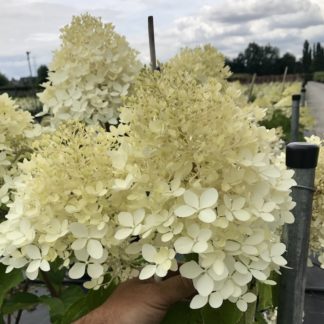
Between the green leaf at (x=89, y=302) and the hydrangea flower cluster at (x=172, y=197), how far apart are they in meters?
0.17

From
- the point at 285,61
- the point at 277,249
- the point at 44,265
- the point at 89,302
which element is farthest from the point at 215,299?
the point at 285,61

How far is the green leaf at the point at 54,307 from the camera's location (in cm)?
118

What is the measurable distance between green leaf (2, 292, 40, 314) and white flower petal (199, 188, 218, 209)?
76 centimetres

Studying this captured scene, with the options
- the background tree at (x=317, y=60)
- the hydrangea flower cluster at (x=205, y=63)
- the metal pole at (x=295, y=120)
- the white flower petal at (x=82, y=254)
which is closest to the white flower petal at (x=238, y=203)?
the white flower petal at (x=82, y=254)

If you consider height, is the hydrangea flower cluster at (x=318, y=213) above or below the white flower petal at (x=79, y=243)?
below

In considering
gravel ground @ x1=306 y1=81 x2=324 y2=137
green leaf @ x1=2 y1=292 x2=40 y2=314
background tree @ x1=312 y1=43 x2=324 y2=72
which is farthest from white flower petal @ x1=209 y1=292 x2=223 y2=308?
background tree @ x1=312 y1=43 x2=324 y2=72

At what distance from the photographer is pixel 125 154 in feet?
2.33

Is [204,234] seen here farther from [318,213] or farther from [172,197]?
[318,213]

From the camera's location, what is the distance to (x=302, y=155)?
870 mm

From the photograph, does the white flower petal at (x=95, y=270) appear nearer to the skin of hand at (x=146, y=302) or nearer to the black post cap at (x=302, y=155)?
the skin of hand at (x=146, y=302)

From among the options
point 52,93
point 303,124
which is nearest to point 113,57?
point 52,93

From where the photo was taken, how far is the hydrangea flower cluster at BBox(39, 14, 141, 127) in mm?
1454

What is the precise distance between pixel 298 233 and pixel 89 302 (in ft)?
1.31

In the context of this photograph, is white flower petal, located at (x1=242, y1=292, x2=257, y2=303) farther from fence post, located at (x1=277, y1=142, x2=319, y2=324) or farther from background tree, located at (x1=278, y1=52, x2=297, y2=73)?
background tree, located at (x1=278, y1=52, x2=297, y2=73)
